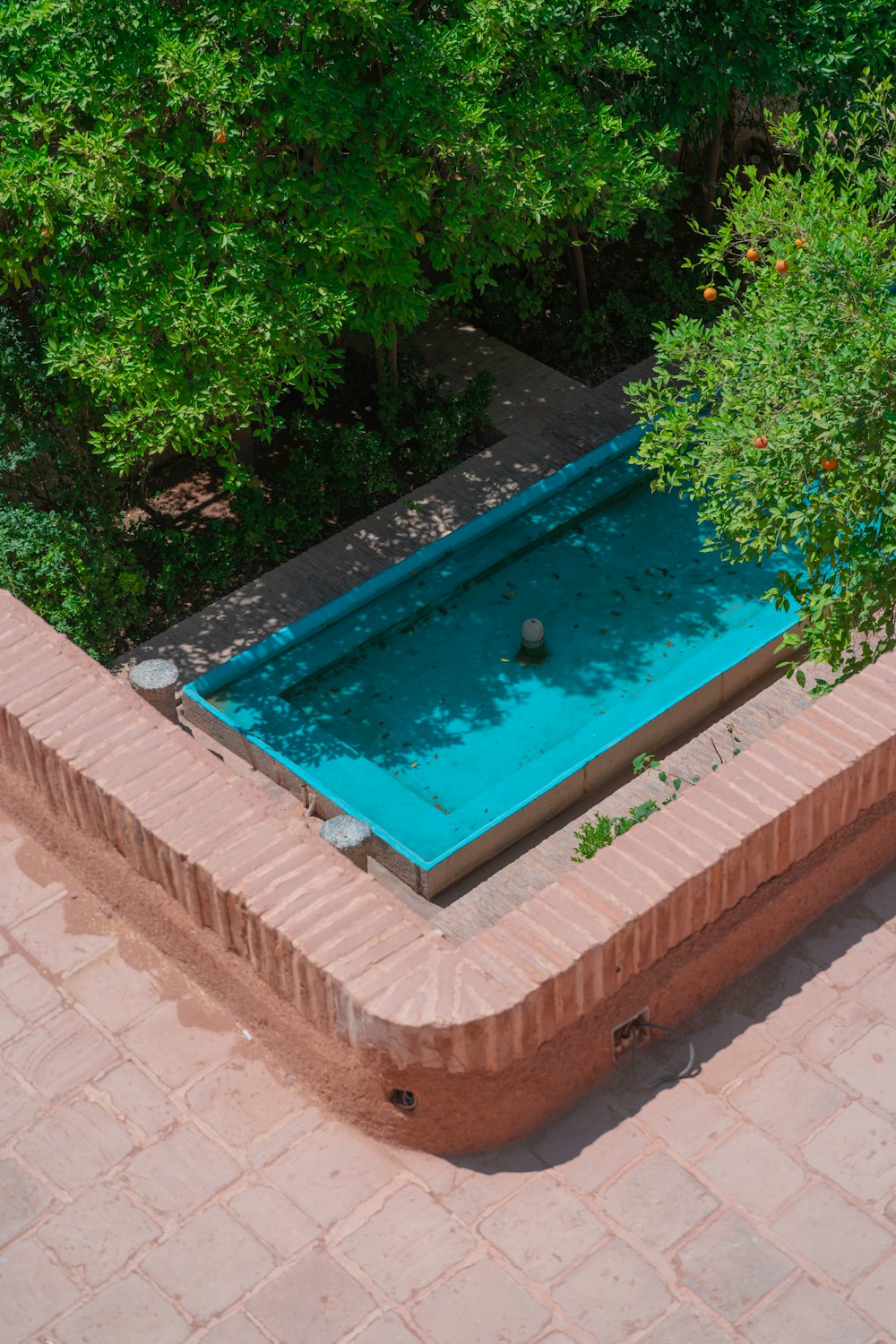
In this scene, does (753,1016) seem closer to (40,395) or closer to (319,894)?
(319,894)

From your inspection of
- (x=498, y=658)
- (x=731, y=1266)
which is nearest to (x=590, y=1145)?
(x=731, y=1266)

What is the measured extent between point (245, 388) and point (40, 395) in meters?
2.56

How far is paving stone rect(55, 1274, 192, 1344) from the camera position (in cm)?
568

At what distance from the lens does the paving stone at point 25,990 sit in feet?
22.1

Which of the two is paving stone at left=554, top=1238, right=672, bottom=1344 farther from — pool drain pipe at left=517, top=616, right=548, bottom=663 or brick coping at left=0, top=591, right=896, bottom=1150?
pool drain pipe at left=517, top=616, right=548, bottom=663

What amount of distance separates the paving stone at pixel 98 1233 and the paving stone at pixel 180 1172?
3.2 inches

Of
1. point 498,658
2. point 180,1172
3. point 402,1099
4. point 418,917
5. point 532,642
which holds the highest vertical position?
point 418,917

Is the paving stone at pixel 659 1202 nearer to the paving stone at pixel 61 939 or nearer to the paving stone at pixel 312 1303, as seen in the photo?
the paving stone at pixel 312 1303

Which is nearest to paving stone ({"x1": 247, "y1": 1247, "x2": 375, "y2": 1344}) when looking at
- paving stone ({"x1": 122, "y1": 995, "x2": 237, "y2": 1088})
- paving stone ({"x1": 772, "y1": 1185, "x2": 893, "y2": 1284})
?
paving stone ({"x1": 122, "y1": 995, "x2": 237, "y2": 1088})

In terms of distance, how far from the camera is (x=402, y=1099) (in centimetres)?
595

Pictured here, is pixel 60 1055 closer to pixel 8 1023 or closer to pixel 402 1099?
pixel 8 1023

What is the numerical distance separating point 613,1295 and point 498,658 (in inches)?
370

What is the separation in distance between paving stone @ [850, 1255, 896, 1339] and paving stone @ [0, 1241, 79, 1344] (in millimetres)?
2620

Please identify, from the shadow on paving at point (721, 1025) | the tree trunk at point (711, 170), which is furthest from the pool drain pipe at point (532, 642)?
the shadow on paving at point (721, 1025)
